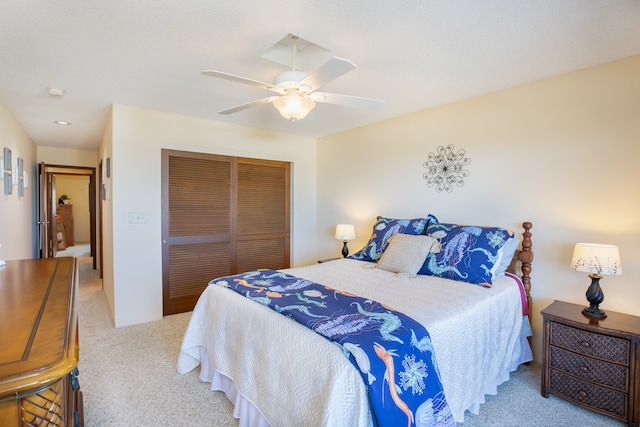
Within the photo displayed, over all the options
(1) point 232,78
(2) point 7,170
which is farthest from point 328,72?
(2) point 7,170

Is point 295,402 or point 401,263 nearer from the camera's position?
point 295,402

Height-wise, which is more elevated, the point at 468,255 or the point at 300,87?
the point at 300,87

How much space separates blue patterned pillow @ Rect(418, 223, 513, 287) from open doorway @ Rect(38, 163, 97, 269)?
6.12 meters

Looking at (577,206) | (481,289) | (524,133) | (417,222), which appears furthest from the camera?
(417,222)

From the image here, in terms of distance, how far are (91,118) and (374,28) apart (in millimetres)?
3575

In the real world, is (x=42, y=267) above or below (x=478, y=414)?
above

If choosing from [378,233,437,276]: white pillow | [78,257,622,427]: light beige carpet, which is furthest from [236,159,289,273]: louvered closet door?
[378,233,437,276]: white pillow

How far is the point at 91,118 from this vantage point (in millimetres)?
3695

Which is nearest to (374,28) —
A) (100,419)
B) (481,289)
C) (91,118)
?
(481,289)

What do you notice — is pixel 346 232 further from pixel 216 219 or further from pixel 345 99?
pixel 345 99

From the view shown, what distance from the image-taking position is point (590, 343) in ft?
6.40

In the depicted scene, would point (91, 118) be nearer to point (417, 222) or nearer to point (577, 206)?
point (417, 222)

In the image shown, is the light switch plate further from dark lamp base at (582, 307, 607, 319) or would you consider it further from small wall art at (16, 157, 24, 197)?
dark lamp base at (582, 307, 607, 319)

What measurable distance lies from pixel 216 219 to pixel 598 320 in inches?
146
